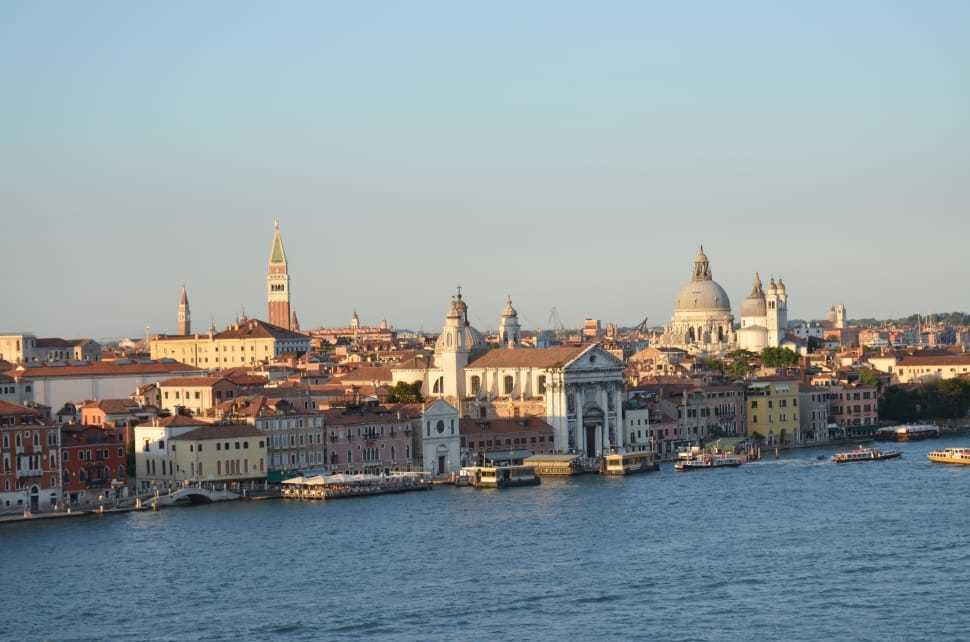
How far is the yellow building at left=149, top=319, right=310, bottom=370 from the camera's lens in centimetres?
6538

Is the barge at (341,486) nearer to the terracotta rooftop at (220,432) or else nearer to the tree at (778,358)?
the terracotta rooftop at (220,432)

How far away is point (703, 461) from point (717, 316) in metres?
35.6

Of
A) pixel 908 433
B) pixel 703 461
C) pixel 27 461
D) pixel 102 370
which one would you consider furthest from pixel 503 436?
pixel 908 433

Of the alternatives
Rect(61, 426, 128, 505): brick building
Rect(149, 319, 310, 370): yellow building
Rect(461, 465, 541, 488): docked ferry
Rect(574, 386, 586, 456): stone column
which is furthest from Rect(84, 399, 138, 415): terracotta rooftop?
Rect(149, 319, 310, 370): yellow building

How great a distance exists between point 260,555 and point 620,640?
737cm

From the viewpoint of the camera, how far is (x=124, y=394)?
47188mm

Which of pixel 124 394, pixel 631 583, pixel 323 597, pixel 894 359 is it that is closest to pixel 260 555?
pixel 323 597

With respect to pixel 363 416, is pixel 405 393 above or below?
above

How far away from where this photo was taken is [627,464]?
39219 millimetres

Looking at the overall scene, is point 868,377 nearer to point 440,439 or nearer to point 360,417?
point 440,439

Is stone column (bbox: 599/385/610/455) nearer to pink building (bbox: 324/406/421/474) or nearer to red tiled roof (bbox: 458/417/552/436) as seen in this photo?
red tiled roof (bbox: 458/417/552/436)

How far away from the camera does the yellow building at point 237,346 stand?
6538 cm

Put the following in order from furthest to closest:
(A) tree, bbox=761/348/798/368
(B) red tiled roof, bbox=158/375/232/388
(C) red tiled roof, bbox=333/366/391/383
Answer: (A) tree, bbox=761/348/798/368, (C) red tiled roof, bbox=333/366/391/383, (B) red tiled roof, bbox=158/375/232/388

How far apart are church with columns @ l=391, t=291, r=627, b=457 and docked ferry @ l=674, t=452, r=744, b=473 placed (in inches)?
72.9
